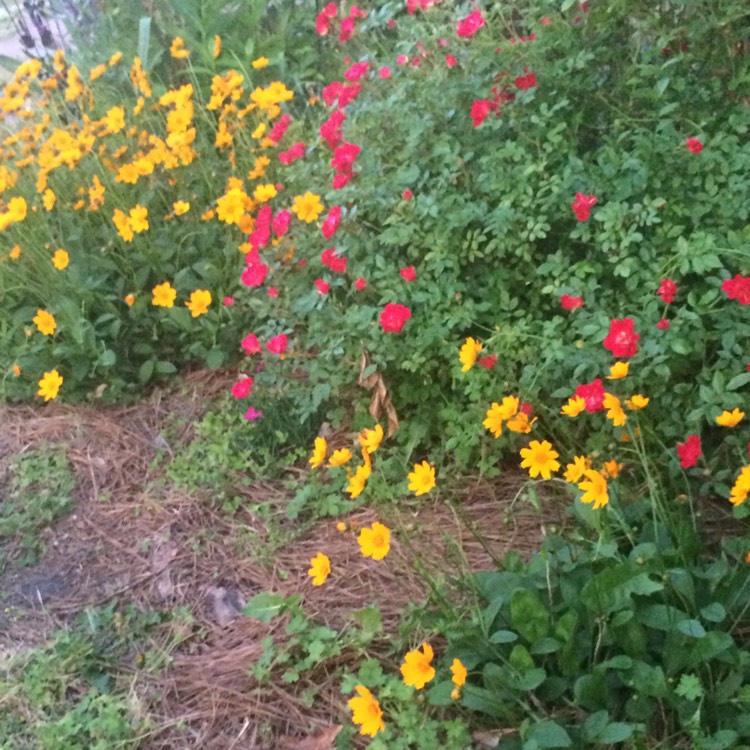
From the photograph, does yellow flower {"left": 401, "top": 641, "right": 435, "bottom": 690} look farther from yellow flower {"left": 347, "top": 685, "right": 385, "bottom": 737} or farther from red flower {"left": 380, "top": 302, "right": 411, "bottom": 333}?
red flower {"left": 380, "top": 302, "right": 411, "bottom": 333}

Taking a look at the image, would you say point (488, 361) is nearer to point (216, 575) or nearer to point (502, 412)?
point (502, 412)

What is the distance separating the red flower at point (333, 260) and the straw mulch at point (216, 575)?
2.07 ft

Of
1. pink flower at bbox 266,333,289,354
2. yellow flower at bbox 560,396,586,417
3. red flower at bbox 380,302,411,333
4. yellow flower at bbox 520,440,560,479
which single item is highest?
red flower at bbox 380,302,411,333

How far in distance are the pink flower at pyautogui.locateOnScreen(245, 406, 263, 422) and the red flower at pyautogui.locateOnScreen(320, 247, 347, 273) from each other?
1.75ft

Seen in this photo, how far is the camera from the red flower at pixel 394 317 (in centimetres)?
193

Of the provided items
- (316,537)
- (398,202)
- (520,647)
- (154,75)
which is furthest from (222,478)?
(154,75)

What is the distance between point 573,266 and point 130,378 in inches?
63.2

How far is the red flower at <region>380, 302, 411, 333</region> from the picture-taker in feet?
6.33

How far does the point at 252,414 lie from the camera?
2.42m

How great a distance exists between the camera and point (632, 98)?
2.04 meters

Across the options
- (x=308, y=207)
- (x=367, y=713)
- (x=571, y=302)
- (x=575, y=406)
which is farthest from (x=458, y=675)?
(x=308, y=207)

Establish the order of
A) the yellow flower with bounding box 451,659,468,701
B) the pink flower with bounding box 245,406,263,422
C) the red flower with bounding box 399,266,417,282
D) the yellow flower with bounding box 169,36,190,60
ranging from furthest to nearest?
Answer: the yellow flower with bounding box 169,36,190,60 → the pink flower with bounding box 245,406,263,422 → the red flower with bounding box 399,266,417,282 → the yellow flower with bounding box 451,659,468,701

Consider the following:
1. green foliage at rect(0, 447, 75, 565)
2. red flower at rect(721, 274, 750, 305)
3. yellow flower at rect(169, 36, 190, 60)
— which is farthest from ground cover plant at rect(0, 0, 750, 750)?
green foliage at rect(0, 447, 75, 565)

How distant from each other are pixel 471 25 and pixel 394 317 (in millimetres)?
769
